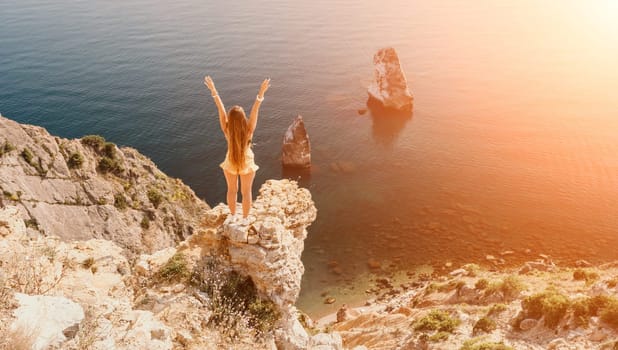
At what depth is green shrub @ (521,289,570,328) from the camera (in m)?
19.2

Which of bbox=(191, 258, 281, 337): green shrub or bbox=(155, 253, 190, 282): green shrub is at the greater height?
bbox=(155, 253, 190, 282): green shrub

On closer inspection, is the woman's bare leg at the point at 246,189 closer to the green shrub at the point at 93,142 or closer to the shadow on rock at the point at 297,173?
the green shrub at the point at 93,142

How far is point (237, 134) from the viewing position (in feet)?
39.7

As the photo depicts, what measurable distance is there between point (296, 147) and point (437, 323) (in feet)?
132

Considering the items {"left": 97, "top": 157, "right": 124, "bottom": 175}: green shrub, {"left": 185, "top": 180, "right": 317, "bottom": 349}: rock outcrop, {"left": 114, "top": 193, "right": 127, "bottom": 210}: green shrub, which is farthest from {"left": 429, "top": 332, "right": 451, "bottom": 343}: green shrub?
{"left": 97, "top": 157, "right": 124, "bottom": 175}: green shrub

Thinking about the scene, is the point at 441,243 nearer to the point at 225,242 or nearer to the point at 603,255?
the point at 603,255

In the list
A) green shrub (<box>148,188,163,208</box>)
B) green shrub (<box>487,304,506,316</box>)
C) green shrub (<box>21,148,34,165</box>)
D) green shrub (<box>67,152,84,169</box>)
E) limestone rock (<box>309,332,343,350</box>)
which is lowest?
green shrub (<box>487,304,506,316</box>)

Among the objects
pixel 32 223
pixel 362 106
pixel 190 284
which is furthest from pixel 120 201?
pixel 362 106

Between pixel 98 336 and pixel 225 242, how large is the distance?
6.24m

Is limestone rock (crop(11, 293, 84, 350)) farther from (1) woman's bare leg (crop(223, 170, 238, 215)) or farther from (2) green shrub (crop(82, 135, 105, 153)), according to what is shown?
(2) green shrub (crop(82, 135, 105, 153))

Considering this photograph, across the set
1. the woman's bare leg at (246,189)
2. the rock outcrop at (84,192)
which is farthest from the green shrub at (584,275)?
the rock outcrop at (84,192)

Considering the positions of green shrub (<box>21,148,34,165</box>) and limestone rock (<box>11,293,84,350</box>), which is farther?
green shrub (<box>21,148,34,165</box>)

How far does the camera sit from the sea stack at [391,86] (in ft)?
258

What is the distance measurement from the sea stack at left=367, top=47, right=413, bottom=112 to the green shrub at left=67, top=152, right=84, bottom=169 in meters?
60.7
